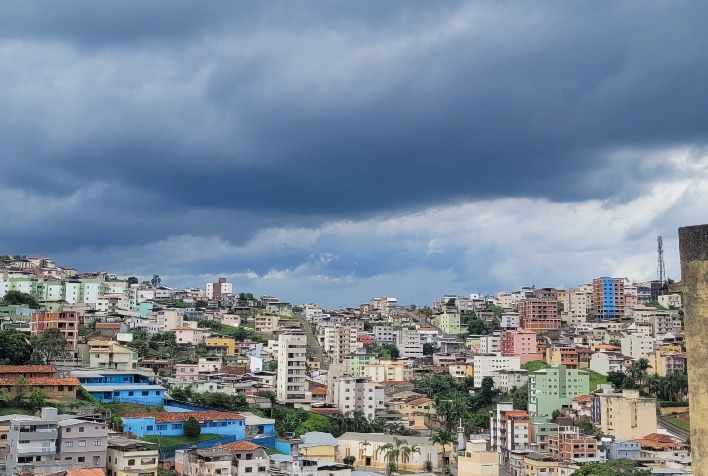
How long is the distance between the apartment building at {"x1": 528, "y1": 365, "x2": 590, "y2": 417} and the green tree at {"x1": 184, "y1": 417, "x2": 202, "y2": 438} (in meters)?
33.7

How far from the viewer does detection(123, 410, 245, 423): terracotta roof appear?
40.5 metres

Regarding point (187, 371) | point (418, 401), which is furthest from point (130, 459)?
point (418, 401)

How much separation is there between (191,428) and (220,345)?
35.6 meters

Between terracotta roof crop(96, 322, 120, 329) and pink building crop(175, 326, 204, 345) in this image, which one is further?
pink building crop(175, 326, 204, 345)

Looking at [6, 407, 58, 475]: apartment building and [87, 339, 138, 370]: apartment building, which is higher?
[87, 339, 138, 370]: apartment building

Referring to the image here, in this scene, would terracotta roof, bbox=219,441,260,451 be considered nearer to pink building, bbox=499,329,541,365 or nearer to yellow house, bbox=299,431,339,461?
yellow house, bbox=299,431,339,461

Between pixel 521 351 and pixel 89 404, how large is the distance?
5443 centimetres

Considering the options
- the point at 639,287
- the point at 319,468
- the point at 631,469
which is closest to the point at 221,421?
the point at 319,468

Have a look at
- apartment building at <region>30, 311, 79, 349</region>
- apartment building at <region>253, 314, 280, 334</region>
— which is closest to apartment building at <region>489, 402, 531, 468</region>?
apartment building at <region>30, 311, 79, 349</region>

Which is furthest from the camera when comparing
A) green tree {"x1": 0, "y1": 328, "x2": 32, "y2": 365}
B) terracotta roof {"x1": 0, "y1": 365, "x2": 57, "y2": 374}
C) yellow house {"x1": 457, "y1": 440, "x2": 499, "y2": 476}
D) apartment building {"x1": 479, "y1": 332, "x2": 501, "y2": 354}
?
apartment building {"x1": 479, "y1": 332, "x2": 501, "y2": 354}

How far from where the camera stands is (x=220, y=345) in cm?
7606

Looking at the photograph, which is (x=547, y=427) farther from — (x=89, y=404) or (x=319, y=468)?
(x=89, y=404)

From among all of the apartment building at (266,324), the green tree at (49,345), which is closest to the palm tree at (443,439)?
the green tree at (49,345)

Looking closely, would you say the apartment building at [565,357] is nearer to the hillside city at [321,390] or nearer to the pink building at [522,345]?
the hillside city at [321,390]
